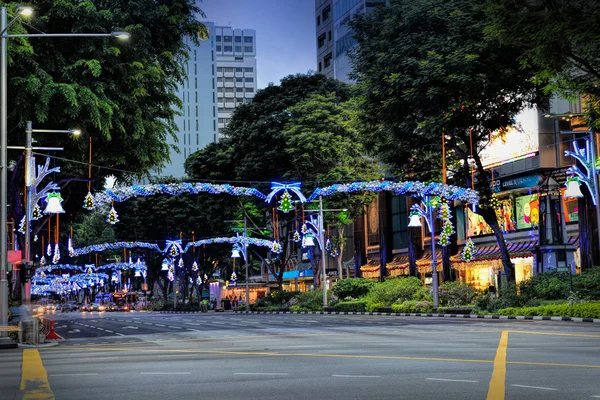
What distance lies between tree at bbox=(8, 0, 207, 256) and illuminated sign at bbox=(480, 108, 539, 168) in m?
21.7

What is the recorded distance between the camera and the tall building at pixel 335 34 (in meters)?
88.4

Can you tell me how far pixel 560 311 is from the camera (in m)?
37.7

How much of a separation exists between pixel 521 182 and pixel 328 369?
4090 cm

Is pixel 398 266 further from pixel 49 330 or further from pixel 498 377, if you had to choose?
pixel 498 377

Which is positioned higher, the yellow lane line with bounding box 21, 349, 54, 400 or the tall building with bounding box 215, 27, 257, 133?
the tall building with bounding box 215, 27, 257, 133

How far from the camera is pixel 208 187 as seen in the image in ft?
139

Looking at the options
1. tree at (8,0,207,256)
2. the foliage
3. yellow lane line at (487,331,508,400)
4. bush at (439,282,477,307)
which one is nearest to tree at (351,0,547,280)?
bush at (439,282,477,307)

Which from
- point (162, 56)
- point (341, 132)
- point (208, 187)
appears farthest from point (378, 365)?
point (341, 132)

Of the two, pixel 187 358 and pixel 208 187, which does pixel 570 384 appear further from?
pixel 208 187

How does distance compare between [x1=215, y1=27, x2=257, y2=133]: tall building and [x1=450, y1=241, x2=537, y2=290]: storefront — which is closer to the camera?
[x1=450, y1=241, x2=537, y2=290]: storefront

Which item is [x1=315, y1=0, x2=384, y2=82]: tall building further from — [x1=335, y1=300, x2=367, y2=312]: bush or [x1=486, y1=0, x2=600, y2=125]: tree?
[x1=486, y1=0, x2=600, y2=125]: tree

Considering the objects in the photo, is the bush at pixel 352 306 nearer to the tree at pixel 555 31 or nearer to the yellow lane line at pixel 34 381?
the tree at pixel 555 31

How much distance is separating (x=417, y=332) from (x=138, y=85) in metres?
14.2

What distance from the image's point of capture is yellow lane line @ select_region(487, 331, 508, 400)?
11209 millimetres
